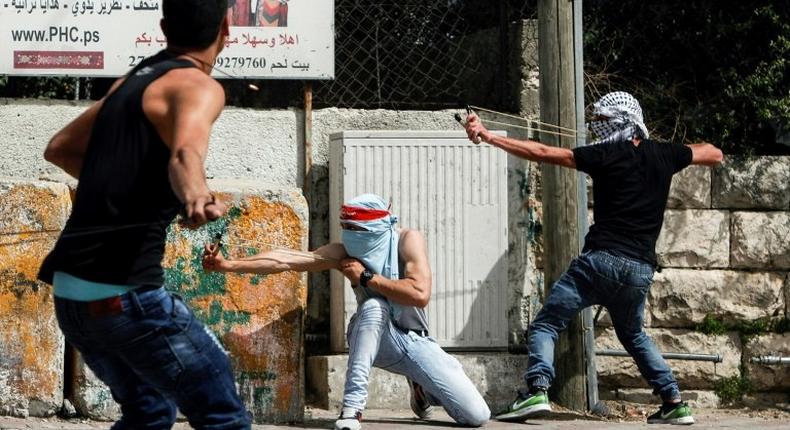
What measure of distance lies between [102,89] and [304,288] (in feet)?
7.11

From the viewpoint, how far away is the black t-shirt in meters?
6.77

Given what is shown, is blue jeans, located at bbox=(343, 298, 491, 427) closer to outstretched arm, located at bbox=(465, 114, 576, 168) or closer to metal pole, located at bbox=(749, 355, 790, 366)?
outstretched arm, located at bbox=(465, 114, 576, 168)

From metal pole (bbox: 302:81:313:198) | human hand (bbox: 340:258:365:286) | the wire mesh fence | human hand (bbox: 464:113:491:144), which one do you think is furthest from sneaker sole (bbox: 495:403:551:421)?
the wire mesh fence

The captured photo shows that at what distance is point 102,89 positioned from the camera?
816cm

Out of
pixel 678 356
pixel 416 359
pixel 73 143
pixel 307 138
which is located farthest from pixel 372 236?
pixel 73 143

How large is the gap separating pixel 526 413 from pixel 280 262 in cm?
147

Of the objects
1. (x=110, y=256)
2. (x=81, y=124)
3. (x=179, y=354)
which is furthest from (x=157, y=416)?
(x=81, y=124)

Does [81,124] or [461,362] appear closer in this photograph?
[81,124]

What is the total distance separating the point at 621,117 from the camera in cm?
699

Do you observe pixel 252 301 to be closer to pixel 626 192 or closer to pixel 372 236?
pixel 372 236

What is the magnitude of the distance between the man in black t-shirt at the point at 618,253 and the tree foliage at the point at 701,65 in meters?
1.31

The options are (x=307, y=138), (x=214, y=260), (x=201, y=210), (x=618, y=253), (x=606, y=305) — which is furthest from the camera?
(x=307, y=138)

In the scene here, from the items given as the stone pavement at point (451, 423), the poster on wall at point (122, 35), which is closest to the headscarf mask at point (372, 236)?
the stone pavement at point (451, 423)

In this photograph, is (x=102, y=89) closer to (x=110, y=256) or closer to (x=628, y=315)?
(x=628, y=315)
